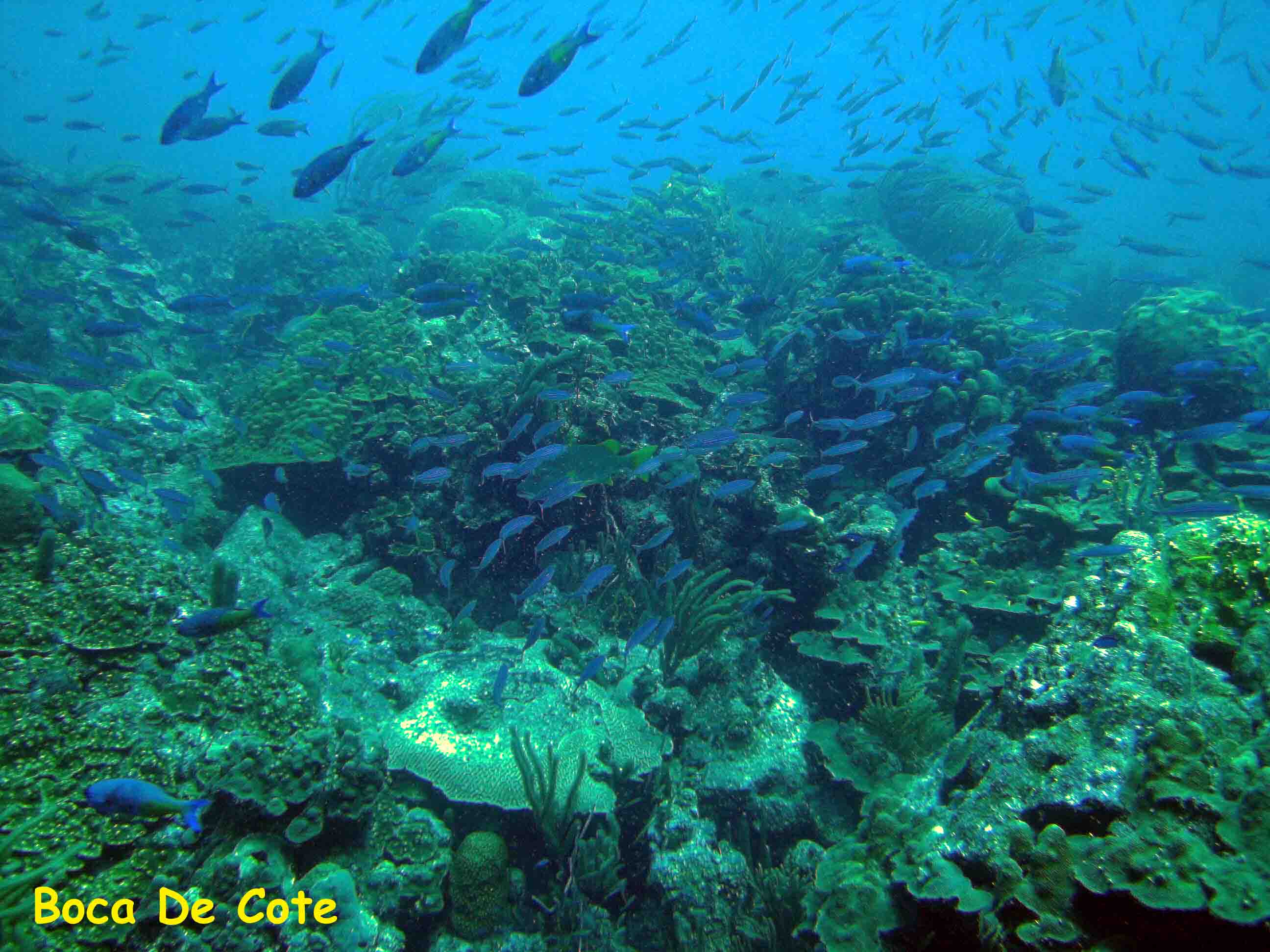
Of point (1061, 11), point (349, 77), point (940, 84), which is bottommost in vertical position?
point (349, 77)

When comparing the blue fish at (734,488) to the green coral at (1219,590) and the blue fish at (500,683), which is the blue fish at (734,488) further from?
the green coral at (1219,590)

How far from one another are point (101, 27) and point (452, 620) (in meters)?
139

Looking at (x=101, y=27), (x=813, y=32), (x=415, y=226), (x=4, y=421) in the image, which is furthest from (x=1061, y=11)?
(x=101, y=27)

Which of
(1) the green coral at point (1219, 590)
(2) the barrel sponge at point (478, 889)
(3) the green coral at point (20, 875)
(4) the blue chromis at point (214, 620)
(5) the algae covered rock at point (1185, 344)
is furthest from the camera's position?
(5) the algae covered rock at point (1185, 344)

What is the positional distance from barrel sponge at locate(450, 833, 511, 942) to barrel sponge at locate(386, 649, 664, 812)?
1.02ft

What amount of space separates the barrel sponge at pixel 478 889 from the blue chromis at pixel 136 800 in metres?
1.96

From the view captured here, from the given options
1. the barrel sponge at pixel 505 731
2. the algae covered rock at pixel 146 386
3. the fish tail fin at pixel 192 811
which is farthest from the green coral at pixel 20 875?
the algae covered rock at pixel 146 386

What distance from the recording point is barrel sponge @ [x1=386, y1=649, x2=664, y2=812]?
14.8 ft

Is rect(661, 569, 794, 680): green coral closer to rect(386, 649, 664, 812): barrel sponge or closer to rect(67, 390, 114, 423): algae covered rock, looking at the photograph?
rect(386, 649, 664, 812): barrel sponge

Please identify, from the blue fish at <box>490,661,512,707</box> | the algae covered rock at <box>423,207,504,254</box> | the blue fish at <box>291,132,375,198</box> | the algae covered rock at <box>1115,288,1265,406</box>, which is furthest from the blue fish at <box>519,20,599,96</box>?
the algae covered rock at <box>423,207,504,254</box>

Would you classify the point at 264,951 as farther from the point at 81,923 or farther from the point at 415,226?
the point at 415,226

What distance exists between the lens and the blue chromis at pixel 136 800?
108 inches

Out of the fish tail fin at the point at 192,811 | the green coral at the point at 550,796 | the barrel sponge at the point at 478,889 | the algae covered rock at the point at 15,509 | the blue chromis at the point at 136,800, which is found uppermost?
the blue chromis at the point at 136,800

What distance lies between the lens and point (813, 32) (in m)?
123
